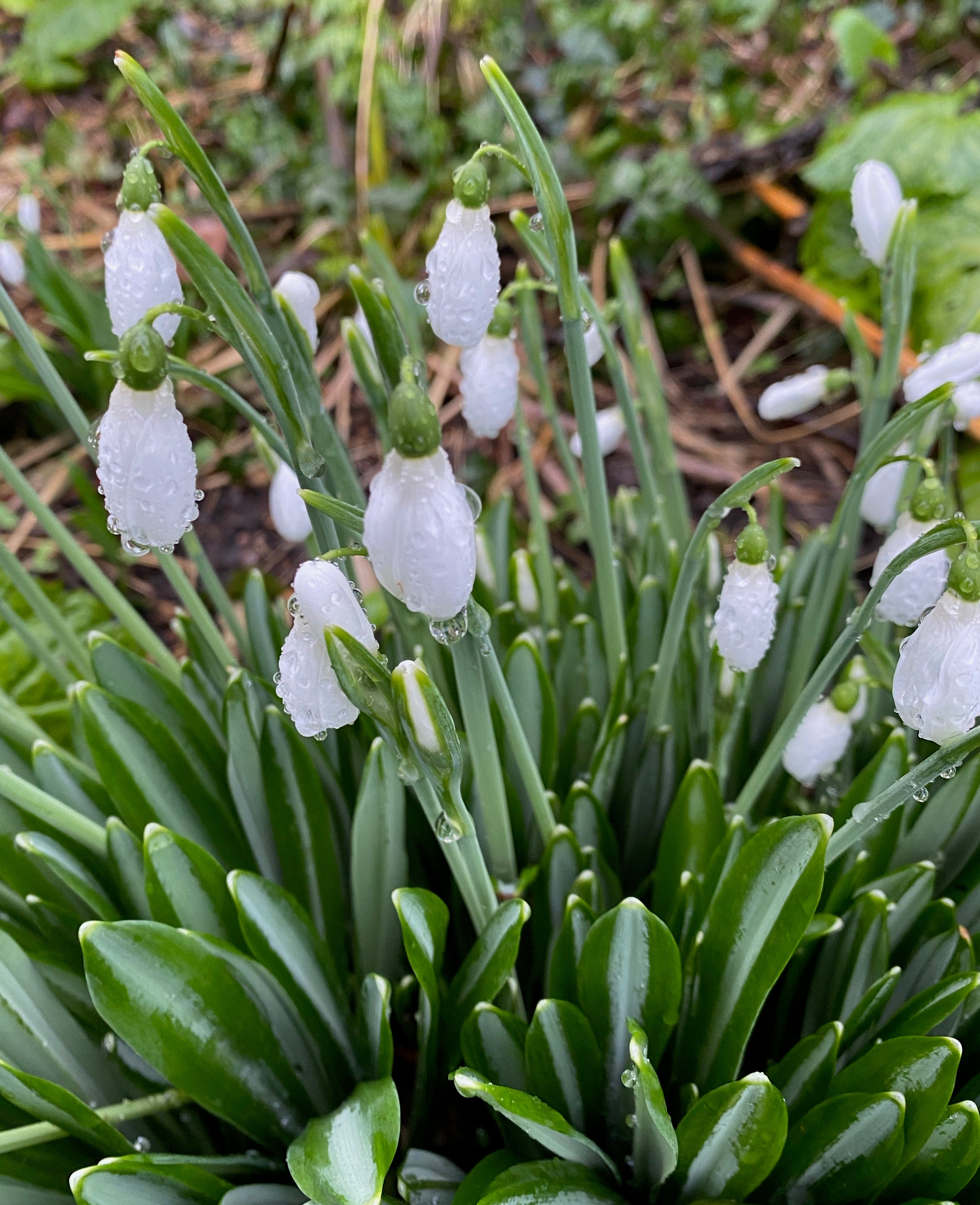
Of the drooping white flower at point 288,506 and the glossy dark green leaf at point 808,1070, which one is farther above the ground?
the drooping white flower at point 288,506

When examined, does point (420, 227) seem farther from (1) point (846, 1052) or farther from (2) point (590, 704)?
(1) point (846, 1052)

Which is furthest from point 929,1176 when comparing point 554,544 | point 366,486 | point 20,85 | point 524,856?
point 20,85

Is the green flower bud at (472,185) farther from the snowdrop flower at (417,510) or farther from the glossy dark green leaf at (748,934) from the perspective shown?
the glossy dark green leaf at (748,934)

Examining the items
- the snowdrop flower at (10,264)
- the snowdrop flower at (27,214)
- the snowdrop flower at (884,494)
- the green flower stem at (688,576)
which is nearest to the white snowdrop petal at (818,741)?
the green flower stem at (688,576)

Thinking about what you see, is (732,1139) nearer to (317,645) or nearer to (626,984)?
(626,984)

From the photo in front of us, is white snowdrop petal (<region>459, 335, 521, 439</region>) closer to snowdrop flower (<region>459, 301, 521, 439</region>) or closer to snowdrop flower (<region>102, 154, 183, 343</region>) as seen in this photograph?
snowdrop flower (<region>459, 301, 521, 439</region>)

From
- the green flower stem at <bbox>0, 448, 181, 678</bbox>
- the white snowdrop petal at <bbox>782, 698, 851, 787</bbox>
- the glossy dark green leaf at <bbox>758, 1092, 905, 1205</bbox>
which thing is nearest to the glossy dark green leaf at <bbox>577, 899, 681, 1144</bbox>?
the glossy dark green leaf at <bbox>758, 1092, 905, 1205</bbox>

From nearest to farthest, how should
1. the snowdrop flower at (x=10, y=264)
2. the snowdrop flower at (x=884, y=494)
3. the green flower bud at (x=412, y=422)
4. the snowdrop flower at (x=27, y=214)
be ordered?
the green flower bud at (x=412, y=422)
the snowdrop flower at (x=884, y=494)
the snowdrop flower at (x=10, y=264)
the snowdrop flower at (x=27, y=214)
